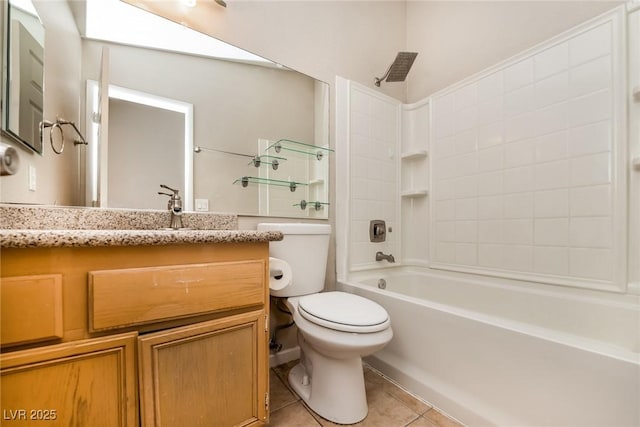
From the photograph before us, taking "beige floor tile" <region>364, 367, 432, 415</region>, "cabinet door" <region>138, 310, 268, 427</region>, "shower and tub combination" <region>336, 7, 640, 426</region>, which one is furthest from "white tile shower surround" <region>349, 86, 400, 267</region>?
"cabinet door" <region>138, 310, 268, 427</region>

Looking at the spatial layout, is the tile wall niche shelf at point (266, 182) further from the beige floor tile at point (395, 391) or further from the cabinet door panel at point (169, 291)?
the beige floor tile at point (395, 391)

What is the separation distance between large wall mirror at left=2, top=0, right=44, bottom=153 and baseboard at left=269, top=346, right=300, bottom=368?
Answer: 1394 mm

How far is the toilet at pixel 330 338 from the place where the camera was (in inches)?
39.6

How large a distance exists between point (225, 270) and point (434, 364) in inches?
40.8

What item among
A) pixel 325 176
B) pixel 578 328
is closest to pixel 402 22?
pixel 325 176

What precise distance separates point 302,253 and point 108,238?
0.88 metres

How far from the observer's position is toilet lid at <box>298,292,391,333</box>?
3.28 ft

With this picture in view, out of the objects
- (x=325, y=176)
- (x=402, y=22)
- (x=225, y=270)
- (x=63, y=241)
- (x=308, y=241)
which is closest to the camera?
(x=63, y=241)

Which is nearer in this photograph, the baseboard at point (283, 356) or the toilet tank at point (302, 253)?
the toilet tank at point (302, 253)

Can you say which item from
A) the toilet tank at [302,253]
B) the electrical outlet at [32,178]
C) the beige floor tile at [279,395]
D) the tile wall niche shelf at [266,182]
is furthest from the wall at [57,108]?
the beige floor tile at [279,395]

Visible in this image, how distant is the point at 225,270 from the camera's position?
2.69 ft

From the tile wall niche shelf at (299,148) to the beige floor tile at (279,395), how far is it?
1265mm

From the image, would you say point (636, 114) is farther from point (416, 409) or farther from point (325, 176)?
point (416, 409)

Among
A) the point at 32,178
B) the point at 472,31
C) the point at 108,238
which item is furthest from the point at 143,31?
the point at 472,31
